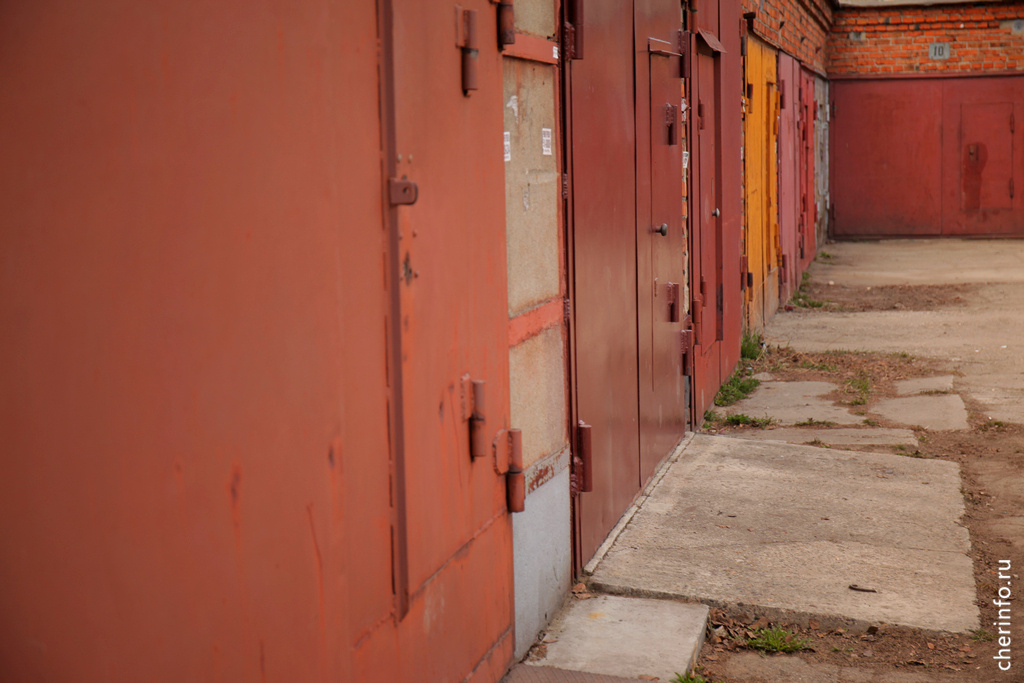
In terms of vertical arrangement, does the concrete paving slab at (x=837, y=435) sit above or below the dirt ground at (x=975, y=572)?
above

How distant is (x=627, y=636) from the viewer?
3457 millimetres

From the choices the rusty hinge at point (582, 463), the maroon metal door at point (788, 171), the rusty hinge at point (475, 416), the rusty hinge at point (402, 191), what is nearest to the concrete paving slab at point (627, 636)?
the rusty hinge at point (582, 463)

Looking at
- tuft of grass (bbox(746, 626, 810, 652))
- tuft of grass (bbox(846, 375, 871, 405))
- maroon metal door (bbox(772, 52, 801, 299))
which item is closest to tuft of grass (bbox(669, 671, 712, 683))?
tuft of grass (bbox(746, 626, 810, 652))

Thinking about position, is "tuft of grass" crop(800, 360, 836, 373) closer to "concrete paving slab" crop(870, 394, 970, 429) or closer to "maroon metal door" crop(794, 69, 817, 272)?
"concrete paving slab" crop(870, 394, 970, 429)

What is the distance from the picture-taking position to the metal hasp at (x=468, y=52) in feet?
8.96

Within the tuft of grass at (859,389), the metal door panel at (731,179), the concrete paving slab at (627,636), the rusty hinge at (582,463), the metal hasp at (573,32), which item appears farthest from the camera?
the metal door panel at (731,179)

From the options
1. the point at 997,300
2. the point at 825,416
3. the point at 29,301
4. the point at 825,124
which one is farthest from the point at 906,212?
the point at 29,301

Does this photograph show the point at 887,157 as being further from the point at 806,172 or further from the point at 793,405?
the point at 793,405

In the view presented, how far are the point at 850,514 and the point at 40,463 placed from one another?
3862 mm

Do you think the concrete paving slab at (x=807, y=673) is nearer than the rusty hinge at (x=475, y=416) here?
No

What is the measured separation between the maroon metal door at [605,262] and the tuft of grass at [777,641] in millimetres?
702

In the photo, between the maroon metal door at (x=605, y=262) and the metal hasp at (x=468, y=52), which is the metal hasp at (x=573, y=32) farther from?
the metal hasp at (x=468, y=52)

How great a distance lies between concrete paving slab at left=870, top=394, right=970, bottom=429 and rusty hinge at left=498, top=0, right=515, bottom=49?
4.39 metres

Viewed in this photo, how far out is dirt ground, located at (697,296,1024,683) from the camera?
11.0ft
